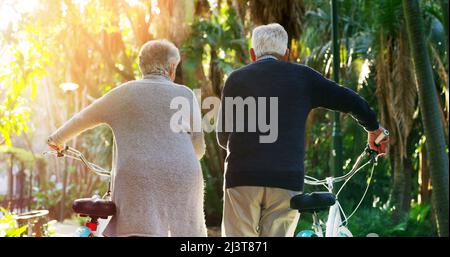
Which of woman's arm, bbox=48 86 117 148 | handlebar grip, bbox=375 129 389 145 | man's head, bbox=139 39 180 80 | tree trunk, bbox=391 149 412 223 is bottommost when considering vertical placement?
tree trunk, bbox=391 149 412 223

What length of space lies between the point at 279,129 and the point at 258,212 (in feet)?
1.43

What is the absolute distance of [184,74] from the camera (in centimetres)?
1616

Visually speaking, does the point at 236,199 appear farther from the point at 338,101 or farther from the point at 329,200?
the point at 338,101

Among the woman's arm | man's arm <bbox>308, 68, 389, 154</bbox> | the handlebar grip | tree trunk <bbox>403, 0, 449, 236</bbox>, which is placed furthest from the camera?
tree trunk <bbox>403, 0, 449, 236</bbox>

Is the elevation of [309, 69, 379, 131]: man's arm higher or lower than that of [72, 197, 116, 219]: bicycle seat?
higher

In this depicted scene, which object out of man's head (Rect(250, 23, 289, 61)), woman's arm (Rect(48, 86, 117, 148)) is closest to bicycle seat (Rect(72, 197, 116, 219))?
woman's arm (Rect(48, 86, 117, 148))

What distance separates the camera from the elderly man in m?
3.58

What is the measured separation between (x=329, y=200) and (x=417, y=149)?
1359 centimetres

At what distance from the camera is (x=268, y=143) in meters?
3.58

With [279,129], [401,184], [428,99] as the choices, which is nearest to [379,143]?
[279,129]

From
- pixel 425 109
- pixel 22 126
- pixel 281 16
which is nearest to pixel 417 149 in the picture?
pixel 281 16

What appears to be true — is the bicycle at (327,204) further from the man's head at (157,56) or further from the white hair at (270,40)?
the man's head at (157,56)

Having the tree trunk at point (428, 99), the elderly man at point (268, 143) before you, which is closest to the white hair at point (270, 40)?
the elderly man at point (268, 143)

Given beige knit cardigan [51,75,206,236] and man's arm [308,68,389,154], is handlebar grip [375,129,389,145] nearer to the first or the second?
man's arm [308,68,389,154]
